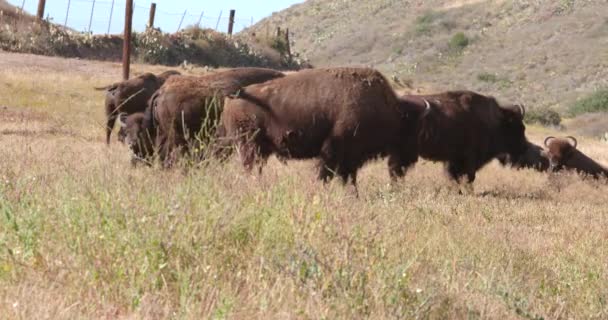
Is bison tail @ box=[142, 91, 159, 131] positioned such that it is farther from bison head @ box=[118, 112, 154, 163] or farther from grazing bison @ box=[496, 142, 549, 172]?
grazing bison @ box=[496, 142, 549, 172]

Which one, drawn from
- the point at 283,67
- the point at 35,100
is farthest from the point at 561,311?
the point at 283,67

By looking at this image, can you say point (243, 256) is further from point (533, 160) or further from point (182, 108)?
point (533, 160)

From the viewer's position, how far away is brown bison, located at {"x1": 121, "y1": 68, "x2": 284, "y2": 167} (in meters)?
12.5

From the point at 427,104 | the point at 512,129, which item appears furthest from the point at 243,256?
the point at 512,129

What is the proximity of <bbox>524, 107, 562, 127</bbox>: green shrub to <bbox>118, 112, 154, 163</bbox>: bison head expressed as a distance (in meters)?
25.1

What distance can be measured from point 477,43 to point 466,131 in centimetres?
5419

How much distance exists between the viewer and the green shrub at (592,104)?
47.5 metres

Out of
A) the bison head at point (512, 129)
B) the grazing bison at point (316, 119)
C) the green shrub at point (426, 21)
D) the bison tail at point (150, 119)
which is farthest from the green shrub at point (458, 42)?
the grazing bison at point (316, 119)

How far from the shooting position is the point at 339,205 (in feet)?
25.1

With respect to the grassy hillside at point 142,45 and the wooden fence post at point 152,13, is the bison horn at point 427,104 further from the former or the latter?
the wooden fence post at point 152,13

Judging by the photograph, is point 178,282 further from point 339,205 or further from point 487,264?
point 487,264

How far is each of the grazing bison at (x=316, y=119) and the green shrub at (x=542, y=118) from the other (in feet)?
85.3

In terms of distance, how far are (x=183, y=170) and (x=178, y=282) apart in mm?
2411

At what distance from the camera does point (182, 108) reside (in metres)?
12.7
